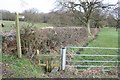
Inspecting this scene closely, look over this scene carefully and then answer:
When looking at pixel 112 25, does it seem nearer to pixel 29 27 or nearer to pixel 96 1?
pixel 96 1

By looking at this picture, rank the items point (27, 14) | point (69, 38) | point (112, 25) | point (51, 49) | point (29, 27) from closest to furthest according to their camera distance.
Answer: point (29, 27) → point (27, 14) → point (51, 49) → point (69, 38) → point (112, 25)

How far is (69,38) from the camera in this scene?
11.1 metres

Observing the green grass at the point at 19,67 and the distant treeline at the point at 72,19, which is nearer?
Result: the green grass at the point at 19,67

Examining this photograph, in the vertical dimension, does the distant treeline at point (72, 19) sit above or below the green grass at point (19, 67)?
above

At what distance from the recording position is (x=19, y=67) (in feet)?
16.1

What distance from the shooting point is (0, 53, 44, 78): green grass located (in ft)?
14.8

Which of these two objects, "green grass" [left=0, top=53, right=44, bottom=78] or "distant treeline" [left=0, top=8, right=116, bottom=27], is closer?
"green grass" [left=0, top=53, right=44, bottom=78]

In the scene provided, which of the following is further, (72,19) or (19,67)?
(72,19)

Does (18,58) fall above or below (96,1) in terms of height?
below

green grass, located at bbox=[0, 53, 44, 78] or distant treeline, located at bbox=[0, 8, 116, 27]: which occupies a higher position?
distant treeline, located at bbox=[0, 8, 116, 27]

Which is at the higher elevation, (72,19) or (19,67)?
(72,19)

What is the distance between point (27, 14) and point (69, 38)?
4.65 meters

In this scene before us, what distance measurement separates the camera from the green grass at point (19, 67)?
450 centimetres

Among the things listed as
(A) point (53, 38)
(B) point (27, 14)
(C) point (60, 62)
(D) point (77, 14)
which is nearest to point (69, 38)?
(A) point (53, 38)
